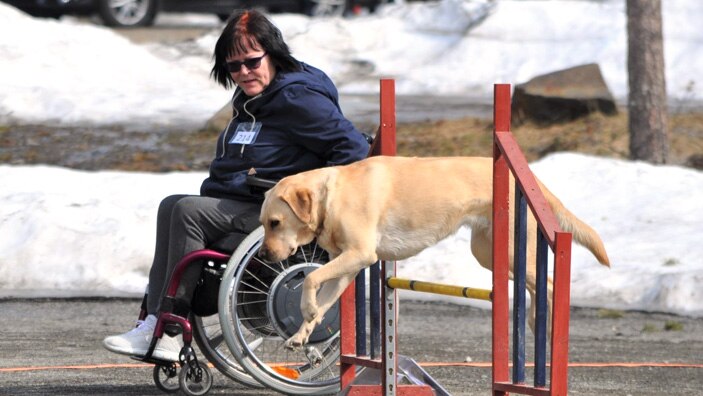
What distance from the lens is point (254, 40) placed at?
229 inches

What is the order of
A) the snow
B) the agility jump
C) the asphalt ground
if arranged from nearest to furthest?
the agility jump < the asphalt ground < the snow

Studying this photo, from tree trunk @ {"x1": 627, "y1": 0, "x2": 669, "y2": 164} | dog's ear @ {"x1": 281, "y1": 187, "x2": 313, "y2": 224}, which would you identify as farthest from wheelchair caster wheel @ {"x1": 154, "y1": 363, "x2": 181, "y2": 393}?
tree trunk @ {"x1": 627, "y1": 0, "x2": 669, "y2": 164}

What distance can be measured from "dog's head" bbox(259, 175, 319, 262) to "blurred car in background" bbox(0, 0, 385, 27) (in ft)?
54.1

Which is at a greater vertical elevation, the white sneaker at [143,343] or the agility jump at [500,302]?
the agility jump at [500,302]

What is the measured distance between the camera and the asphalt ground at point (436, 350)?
6.18m

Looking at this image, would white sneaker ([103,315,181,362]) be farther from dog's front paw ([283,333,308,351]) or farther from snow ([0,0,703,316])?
snow ([0,0,703,316])

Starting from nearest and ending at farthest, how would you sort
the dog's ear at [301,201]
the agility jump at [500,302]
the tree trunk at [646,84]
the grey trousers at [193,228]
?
the agility jump at [500,302], the dog's ear at [301,201], the grey trousers at [193,228], the tree trunk at [646,84]

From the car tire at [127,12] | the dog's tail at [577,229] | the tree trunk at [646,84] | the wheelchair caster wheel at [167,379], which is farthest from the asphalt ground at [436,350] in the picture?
the car tire at [127,12]

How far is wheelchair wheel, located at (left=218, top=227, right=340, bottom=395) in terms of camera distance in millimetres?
5492

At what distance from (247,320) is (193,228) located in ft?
1.48

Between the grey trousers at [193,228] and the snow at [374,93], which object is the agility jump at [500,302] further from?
the snow at [374,93]

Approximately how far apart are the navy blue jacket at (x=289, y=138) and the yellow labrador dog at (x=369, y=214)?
73 centimetres

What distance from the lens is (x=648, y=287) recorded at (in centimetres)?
872

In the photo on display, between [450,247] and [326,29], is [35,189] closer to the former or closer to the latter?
[450,247]
